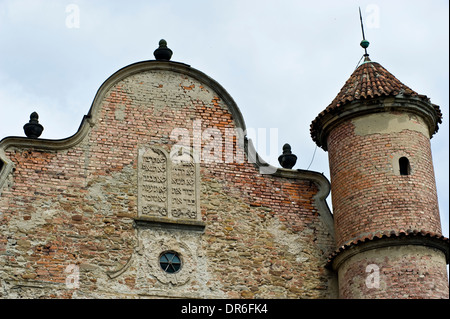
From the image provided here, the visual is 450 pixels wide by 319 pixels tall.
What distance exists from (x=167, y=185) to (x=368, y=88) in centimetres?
398

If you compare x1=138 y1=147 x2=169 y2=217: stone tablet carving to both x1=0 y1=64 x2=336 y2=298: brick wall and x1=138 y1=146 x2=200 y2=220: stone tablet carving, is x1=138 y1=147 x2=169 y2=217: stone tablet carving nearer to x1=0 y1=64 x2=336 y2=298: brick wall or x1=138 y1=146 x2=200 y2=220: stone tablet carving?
x1=138 y1=146 x2=200 y2=220: stone tablet carving

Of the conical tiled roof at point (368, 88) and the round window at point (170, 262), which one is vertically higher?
the conical tiled roof at point (368, 88)

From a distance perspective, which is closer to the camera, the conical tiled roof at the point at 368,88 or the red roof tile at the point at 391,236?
the red roof tile at the point at 391,236

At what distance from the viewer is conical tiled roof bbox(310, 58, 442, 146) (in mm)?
17097

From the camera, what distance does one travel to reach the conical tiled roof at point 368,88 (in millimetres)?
17097

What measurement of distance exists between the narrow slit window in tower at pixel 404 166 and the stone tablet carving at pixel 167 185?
349cm

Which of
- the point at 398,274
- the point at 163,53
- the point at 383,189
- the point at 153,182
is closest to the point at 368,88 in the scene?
the point at 383,189

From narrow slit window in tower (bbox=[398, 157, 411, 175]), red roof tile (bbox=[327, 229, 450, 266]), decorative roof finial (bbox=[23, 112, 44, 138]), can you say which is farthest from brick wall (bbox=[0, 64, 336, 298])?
narrow slit window in tower (bbox=[398, 157, 411, 175])

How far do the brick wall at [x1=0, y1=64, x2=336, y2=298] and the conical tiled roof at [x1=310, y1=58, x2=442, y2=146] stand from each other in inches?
55.7

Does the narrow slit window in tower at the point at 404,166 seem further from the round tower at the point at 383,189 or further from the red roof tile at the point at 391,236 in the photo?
the red roof tile at the point at 391,236

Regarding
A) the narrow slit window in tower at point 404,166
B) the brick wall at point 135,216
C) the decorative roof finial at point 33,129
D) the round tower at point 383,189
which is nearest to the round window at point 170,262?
the brick wall at point 135,216
